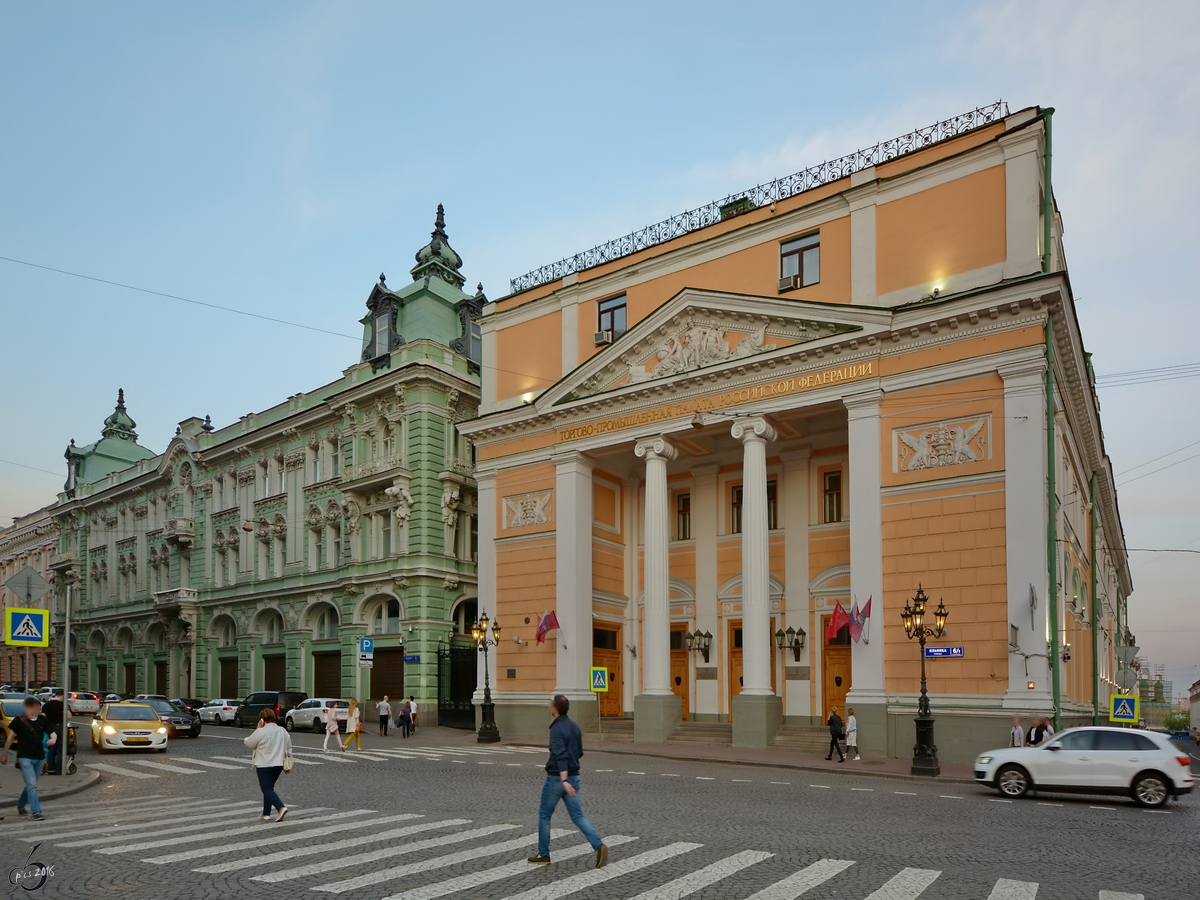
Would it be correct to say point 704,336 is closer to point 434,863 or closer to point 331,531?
point 331,531

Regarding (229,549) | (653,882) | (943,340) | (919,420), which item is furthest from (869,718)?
(229,549)

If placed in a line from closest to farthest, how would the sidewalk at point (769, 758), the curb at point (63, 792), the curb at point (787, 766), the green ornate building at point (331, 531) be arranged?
the curb at point (63, 792) → the curb at point (787, 766) → the sidewalk at point (769, 758) → the green ornate building at point (331, 531)

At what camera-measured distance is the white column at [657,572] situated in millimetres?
32750

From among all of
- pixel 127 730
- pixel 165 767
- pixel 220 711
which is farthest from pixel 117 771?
pixel 220 711

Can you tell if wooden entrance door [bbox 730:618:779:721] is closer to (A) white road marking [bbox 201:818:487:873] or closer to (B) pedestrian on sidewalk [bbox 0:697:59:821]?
(A) white road marking [bbox 201:818:487:873]

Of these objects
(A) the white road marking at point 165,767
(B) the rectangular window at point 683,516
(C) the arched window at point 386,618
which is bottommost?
(A) the white road marking at point 165,767

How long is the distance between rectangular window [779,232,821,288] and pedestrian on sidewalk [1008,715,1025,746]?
45.7 ft

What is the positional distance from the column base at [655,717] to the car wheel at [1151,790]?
1615cm

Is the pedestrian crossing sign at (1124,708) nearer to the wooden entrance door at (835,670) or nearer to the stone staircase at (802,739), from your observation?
the stone staircase at (802,739)

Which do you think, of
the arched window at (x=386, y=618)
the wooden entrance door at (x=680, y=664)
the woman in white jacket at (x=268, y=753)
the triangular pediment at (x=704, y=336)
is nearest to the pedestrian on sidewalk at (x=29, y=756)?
the woman in white jacket at (x=268, y=753)

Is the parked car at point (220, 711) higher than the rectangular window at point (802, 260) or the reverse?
the reverse

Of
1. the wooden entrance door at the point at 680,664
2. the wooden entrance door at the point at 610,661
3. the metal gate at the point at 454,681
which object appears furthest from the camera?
the metal gate at the point at 454,681

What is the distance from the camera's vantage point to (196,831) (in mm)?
13258

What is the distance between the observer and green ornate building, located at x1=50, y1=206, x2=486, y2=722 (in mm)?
43469
